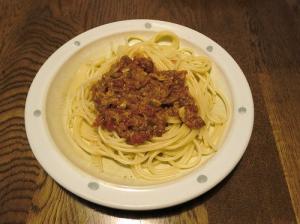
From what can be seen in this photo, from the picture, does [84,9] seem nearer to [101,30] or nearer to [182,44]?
[101,30]

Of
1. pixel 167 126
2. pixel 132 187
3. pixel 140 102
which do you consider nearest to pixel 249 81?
pixel 167 126

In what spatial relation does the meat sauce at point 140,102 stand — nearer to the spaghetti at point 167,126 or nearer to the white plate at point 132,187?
the spaghetti at point 167,126

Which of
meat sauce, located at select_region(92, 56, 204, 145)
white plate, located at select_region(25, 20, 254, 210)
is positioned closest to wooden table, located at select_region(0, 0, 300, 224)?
white plate, located at select_region(25, 20, 254, 210)

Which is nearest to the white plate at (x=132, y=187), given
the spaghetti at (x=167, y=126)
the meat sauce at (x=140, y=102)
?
the spaghetti at (x=167, y=126)

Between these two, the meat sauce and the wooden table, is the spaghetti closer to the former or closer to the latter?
the meat sauce

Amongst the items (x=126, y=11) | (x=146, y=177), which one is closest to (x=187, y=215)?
(x=146, y=177)

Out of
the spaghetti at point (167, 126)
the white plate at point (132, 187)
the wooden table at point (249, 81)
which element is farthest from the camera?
the spaghetti at point (167, 126)
